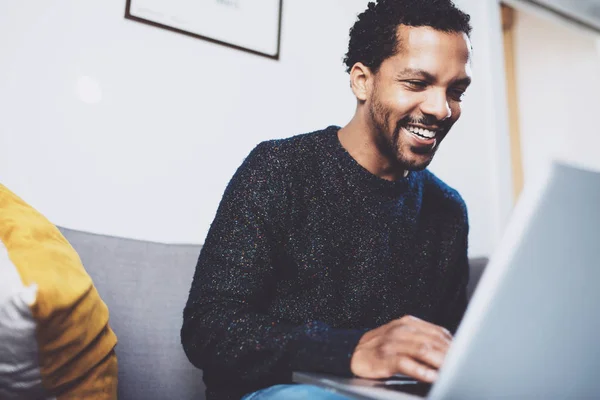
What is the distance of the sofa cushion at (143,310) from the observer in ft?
3.89

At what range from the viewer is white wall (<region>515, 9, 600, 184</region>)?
336 centimetres

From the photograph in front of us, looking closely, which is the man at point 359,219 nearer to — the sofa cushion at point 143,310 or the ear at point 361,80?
the ear at point 361,80

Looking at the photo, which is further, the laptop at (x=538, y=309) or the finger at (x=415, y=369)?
the finger at (x=415, y=369)

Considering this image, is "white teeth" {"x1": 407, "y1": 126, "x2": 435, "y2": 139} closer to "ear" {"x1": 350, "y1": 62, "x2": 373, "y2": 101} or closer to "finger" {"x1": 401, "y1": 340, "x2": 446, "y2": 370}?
"ear" {"x1": 350, "y1": 62, "x2": 373, "y2": 101}

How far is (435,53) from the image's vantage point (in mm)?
1188

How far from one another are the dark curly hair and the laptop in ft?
2.83

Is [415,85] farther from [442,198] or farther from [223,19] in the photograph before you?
[223,19]

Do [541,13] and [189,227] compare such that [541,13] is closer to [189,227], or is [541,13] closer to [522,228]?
[189,227]

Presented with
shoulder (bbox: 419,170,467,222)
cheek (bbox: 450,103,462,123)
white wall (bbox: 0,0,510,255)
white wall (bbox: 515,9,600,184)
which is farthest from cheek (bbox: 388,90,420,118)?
white wall (bbox: 515,9,600,184)

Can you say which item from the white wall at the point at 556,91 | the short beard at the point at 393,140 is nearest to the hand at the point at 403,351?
the short beard at the point at 393,140

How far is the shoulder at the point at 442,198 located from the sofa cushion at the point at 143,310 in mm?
686

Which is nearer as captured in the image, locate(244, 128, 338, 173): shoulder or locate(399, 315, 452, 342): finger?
locate(399, 315, 452, 342): finger

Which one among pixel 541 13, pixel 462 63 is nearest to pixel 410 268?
pixel 462 63

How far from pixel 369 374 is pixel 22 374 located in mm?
517
